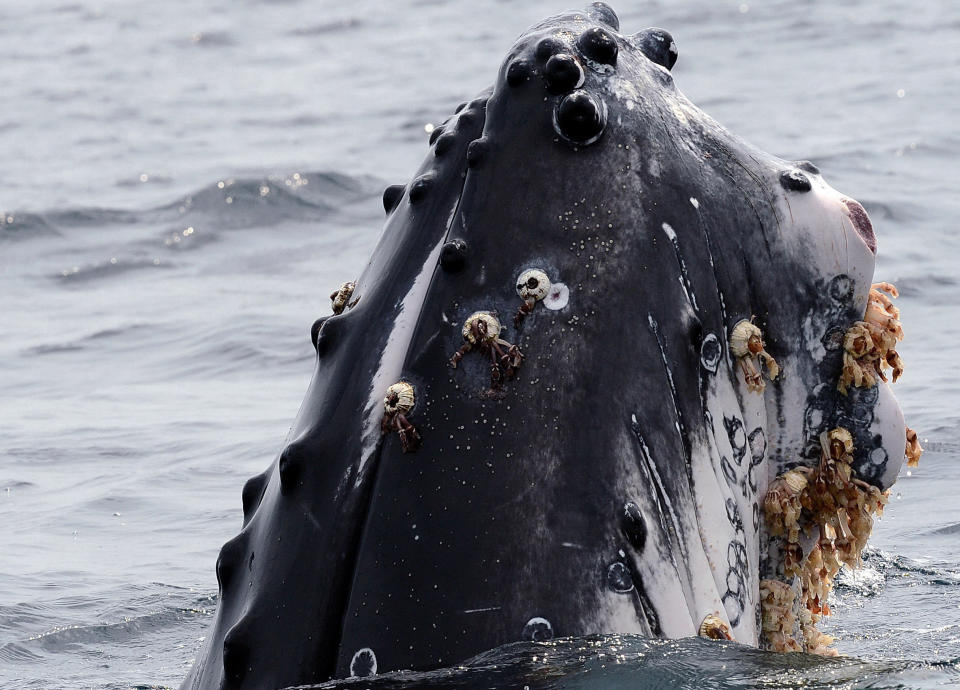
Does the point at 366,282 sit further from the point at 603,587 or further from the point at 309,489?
the point at 603,587

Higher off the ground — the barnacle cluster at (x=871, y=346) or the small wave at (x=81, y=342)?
the small wave at (x=81, y=342)

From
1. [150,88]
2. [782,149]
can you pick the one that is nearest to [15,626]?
[782,149]

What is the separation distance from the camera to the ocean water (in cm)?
704

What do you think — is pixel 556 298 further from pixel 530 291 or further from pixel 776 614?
pixel 776 614

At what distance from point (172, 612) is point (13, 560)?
59.4 inches

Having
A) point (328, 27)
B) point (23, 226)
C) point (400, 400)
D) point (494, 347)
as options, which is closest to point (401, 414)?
point (400, 400)

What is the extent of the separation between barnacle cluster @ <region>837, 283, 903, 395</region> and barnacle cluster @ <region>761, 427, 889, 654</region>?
0.14 meters

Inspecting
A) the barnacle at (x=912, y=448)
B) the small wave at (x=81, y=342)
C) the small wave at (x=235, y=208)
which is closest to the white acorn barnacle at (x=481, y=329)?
the barnacle at (x=912, y=448)

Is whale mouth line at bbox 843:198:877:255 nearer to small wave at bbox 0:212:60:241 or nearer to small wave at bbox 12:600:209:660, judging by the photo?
small wave at bbox 12:600:209:660

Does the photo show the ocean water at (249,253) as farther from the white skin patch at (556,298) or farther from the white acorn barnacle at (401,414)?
the white skin patch at (556,298)

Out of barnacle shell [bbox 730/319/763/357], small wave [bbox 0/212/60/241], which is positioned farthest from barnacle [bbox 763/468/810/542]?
small wave [bbox 0/212/60/241]

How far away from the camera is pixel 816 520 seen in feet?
14.4

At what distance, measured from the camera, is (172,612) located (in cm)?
755

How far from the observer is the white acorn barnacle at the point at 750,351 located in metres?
4.14
